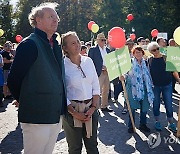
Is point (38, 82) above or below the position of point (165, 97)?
above

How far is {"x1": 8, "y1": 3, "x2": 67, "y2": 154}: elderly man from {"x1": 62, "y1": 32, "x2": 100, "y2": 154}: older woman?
42cm

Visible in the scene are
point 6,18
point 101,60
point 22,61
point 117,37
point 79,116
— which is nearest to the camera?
point 22,61

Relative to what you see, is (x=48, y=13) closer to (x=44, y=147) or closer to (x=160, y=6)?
(x=44, y=147)

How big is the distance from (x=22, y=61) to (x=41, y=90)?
298mm

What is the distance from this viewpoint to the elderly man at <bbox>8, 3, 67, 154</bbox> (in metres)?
2.45

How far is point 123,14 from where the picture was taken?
3906 centimetres

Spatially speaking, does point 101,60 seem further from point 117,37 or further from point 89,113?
point 89,113

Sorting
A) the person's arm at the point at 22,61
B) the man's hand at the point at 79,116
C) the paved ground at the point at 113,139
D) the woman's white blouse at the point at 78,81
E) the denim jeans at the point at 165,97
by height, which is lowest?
the paved ground at the point at 113,139

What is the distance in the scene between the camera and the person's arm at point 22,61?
243cm

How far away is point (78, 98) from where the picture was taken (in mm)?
3143

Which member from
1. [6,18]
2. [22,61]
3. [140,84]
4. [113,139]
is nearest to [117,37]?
[140,84]

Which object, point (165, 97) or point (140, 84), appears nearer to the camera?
point (140, 84)

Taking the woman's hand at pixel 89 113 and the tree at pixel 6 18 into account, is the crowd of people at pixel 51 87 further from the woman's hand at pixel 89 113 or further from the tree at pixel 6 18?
the tree at pixel 6 18

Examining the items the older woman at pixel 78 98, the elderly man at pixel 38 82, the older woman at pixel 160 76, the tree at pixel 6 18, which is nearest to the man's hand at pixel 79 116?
the older woman at pixel 78 98
